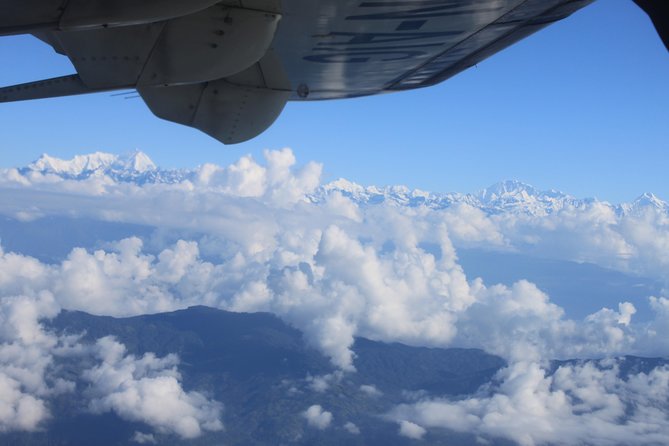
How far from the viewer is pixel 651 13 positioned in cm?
308

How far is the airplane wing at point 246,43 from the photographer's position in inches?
209

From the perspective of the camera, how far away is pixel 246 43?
6637mm

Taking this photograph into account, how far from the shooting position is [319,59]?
9359 mm

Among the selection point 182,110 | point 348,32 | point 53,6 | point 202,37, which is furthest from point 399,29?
point 53,6

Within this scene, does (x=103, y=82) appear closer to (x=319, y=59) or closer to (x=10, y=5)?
(x=10, y=5)

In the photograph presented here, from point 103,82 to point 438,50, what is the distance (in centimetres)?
514

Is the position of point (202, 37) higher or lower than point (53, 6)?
higher

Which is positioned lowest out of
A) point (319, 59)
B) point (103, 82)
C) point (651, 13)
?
point (651, 13)

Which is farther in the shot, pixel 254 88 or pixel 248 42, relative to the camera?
pixel 254 88

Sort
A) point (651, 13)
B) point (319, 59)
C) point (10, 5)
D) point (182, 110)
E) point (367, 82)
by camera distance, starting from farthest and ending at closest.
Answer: point (367, 82) < point (319, 59) < point (182, 110) < point (10, 5) < point (651, 13)

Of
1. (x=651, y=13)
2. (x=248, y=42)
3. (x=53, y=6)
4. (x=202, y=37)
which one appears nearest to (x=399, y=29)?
(x=248, y=42)

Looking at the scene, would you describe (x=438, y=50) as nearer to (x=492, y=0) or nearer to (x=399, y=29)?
(x=399, y=29)

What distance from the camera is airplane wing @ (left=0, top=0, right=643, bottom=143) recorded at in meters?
5.30

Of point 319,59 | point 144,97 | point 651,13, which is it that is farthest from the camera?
point 319,59
